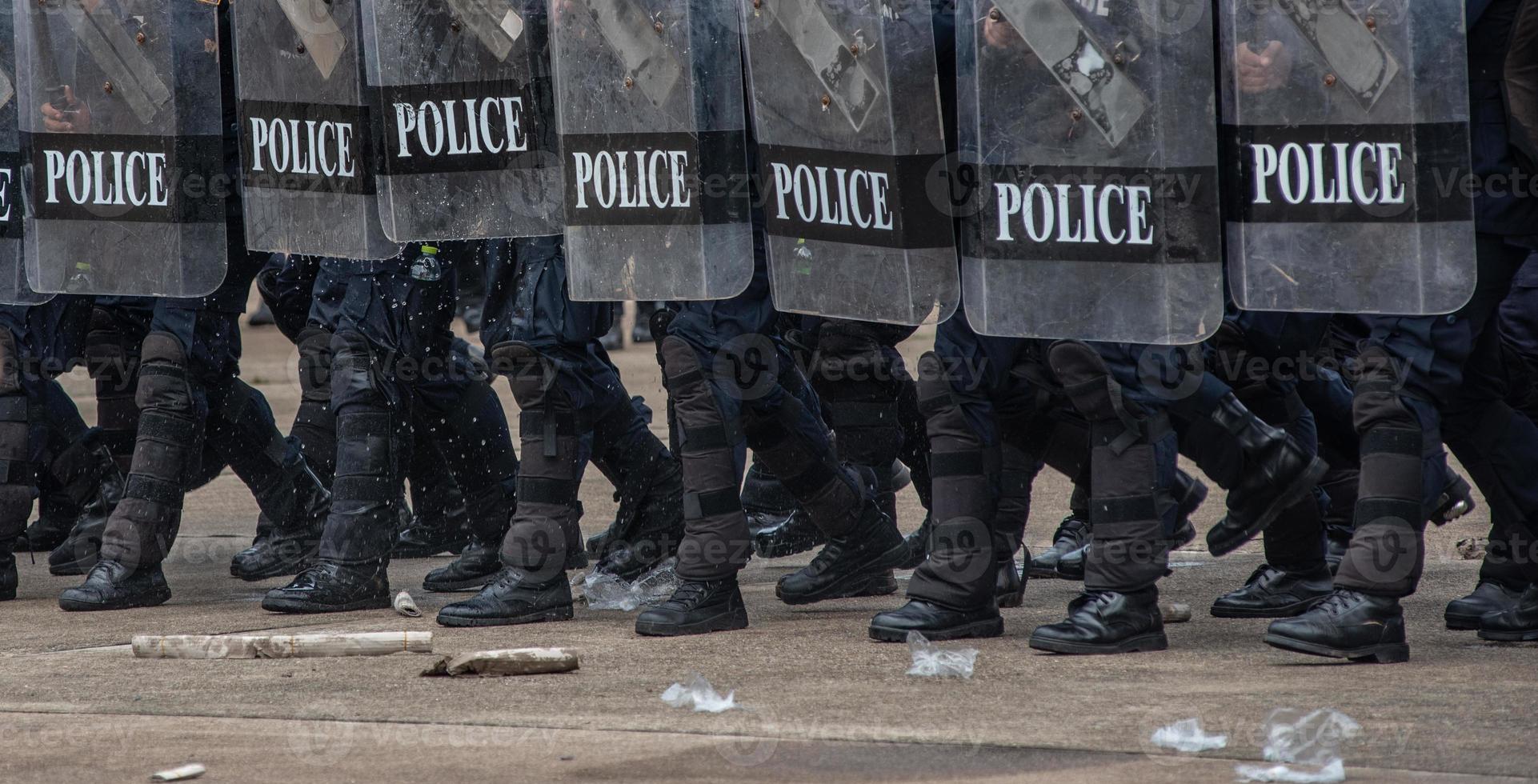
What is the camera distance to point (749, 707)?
159 inches

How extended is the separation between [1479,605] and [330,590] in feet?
9.84

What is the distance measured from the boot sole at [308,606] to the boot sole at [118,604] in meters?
0.44

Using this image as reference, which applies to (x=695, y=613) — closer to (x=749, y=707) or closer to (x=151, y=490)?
(x=749, y=707)

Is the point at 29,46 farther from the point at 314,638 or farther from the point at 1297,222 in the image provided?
the point at 1297,222

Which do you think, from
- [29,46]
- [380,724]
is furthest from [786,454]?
[29,46]

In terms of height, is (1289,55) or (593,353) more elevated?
(1289,55)

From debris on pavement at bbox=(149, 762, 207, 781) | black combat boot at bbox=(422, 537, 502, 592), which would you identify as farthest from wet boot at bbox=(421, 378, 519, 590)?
debris on pavement at bbox=(149, 762, 207, 781)

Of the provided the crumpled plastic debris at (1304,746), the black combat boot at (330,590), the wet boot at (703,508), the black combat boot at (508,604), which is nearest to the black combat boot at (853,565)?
the wet boot at (703,508)

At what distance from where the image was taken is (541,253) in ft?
17.5

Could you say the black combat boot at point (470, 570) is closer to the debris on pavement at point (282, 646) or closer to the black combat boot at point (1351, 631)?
the debris on pavement at point (282, 646)

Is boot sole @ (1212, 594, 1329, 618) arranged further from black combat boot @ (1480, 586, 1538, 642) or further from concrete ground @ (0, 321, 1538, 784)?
black combat boot @ (1480, 586, 1538, 642)

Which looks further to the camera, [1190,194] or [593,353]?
[593,353]

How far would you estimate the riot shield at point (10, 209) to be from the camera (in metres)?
6.11

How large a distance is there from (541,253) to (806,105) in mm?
894
